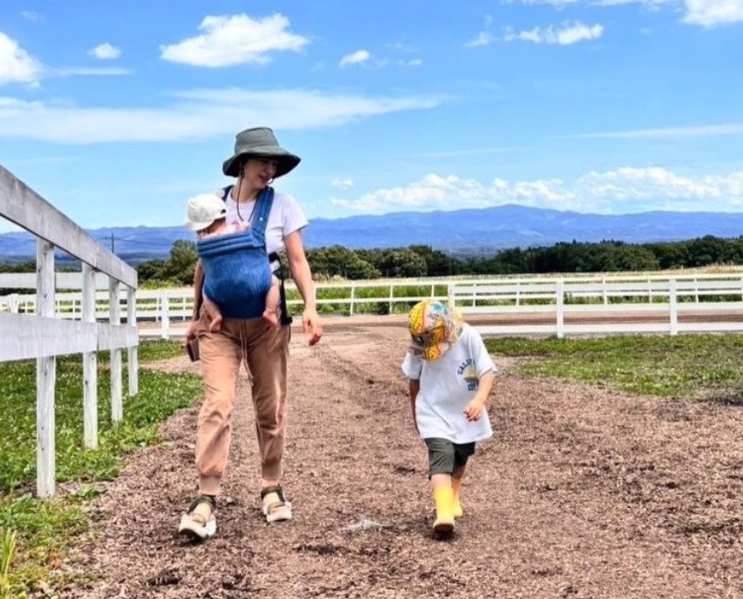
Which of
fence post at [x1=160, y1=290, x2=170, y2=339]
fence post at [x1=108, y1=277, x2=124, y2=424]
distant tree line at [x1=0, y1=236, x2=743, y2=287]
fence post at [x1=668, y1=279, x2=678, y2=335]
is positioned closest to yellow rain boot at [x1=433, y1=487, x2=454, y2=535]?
fence post at [x1=108, y1=277, x2=124, y2=424]

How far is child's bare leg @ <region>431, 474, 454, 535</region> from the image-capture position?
480 cm

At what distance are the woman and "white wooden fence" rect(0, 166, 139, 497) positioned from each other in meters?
0.85

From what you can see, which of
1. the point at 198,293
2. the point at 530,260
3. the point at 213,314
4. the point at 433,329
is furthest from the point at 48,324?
the point at 530,260

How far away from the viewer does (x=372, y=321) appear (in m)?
29.5

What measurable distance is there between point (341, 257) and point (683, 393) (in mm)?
52653

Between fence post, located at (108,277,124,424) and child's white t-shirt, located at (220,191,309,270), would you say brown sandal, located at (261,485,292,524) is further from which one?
fence post, located at (108,277,124,424)

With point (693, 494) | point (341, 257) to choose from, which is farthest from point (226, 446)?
point (341, 257)

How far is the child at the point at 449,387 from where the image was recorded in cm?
515

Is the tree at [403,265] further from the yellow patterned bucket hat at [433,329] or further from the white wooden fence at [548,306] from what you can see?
the yellow patterned bucket hat at [433,329]

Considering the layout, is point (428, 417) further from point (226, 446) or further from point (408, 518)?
point (226, 446)

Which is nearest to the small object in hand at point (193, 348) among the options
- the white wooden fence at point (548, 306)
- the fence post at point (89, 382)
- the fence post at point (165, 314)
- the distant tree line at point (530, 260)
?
the fence post at point (89, 382)

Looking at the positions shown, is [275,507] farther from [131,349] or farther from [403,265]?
[403,265]

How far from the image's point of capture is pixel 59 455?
708 cm

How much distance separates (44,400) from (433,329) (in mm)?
2260
